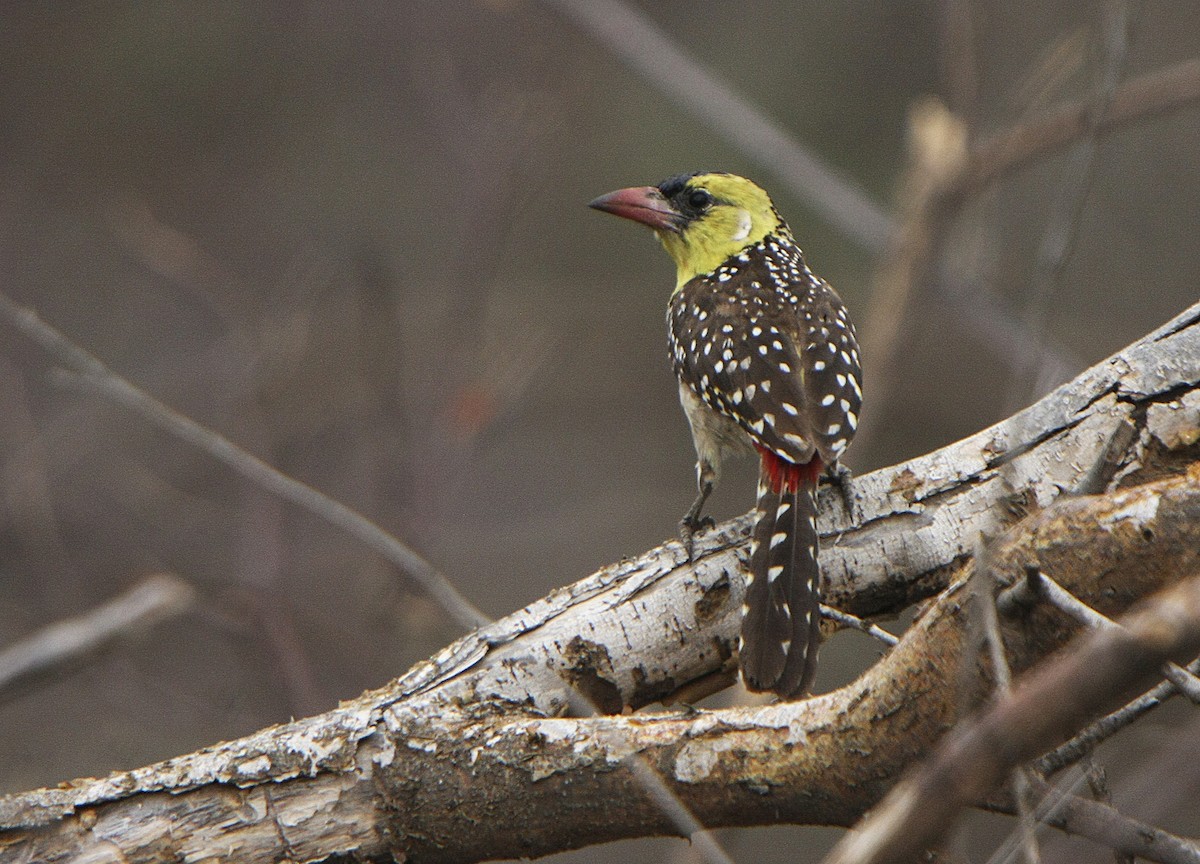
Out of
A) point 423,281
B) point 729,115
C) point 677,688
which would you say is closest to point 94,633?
point 677,688

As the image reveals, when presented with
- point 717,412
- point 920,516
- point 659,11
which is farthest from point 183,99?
point 920,516

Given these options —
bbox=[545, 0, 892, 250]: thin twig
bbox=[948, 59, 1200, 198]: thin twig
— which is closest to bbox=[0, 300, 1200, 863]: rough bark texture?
bbox=[545, 0, 892, 250]: thin twig

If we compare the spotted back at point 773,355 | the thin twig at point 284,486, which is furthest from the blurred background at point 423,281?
the thin twig at point 284,486

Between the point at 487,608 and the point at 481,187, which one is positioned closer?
the point at 481,187

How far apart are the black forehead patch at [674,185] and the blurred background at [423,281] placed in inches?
14.4

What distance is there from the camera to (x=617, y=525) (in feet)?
29.6

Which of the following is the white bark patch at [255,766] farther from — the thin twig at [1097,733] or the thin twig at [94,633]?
the thin twig at [1097,733]

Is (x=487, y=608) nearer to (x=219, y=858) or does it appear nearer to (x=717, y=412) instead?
(x=717, y=412)

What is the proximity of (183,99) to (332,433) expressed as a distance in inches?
191

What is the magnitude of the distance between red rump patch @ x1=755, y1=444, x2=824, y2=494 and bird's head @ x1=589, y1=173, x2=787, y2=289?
149 centimetres

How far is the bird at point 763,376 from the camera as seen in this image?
3.07m

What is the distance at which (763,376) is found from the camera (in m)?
3.73

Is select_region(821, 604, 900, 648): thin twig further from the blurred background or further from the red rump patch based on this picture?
the blurred background

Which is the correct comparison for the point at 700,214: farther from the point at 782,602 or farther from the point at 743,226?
the point at 782,602
